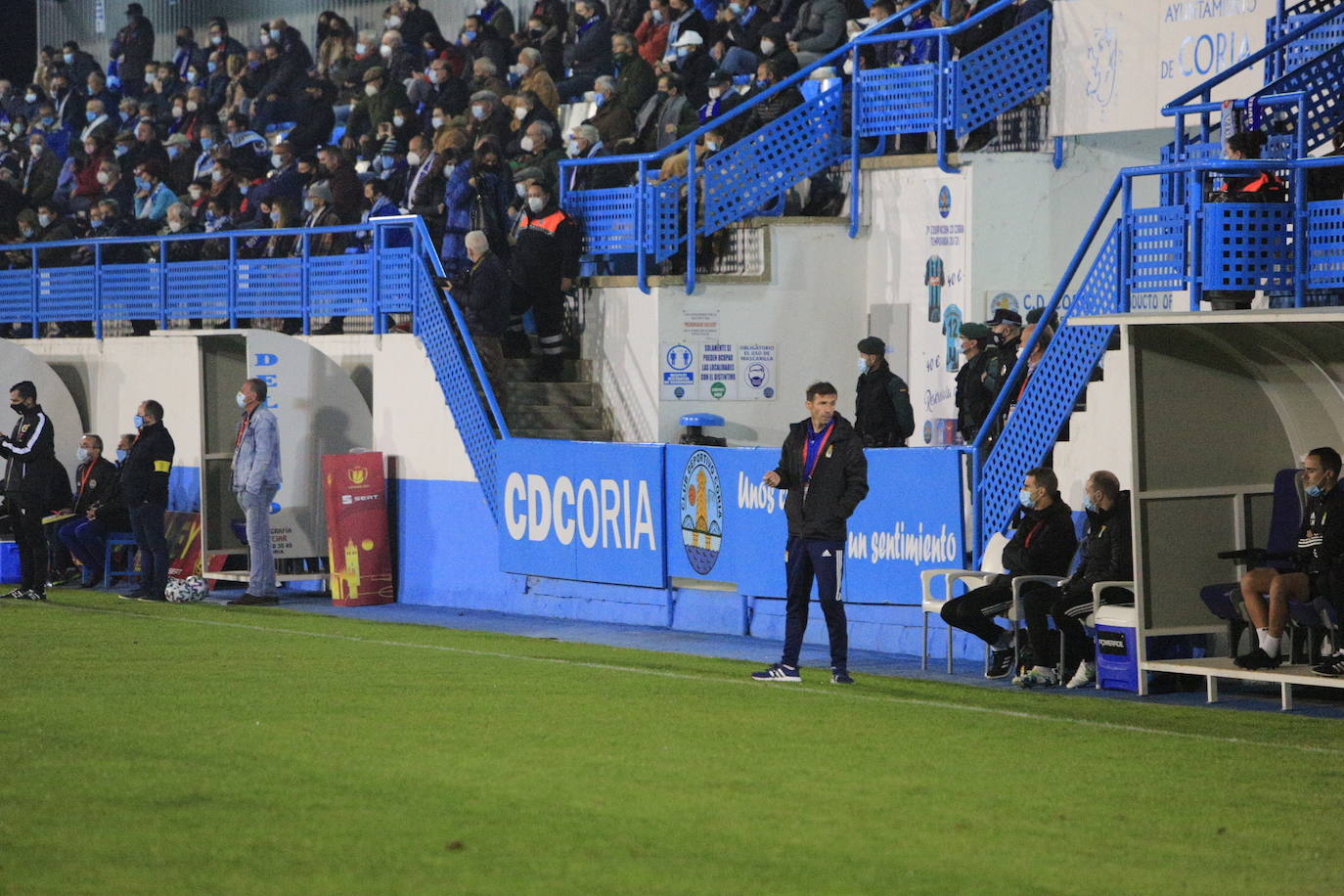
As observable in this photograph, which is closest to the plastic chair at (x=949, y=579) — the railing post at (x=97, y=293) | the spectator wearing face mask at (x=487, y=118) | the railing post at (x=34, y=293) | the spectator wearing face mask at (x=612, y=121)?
the spectator wearing face mask at (x=612, y=121)

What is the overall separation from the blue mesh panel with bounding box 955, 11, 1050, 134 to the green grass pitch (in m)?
8.00

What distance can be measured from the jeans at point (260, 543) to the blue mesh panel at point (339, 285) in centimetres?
266

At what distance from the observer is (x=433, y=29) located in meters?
29.8

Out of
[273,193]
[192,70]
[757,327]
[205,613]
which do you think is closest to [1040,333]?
[757,327]

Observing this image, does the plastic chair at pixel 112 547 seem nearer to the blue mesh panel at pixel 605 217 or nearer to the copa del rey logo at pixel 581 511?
the copa del rey logo at pixel 581 511

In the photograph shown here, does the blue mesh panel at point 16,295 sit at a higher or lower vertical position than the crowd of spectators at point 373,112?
lower

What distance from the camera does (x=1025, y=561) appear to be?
14969 millimetres

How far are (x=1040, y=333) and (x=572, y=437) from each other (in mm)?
6454

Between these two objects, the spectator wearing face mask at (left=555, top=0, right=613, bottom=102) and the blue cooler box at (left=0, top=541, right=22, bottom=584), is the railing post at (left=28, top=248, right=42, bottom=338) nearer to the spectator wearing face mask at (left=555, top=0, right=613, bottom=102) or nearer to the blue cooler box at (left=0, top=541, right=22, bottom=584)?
the blue cooler box at (left=0, top=541, right=22, bottom=584)

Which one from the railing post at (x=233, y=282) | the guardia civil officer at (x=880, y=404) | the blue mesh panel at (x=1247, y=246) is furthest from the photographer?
the railing post at (x=233, y=282)

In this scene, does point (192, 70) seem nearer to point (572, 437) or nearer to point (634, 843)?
point (572, 437)

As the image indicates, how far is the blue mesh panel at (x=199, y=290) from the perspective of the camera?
24641mm

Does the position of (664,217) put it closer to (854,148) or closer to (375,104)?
(854,148)

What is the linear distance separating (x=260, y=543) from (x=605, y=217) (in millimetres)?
4794
